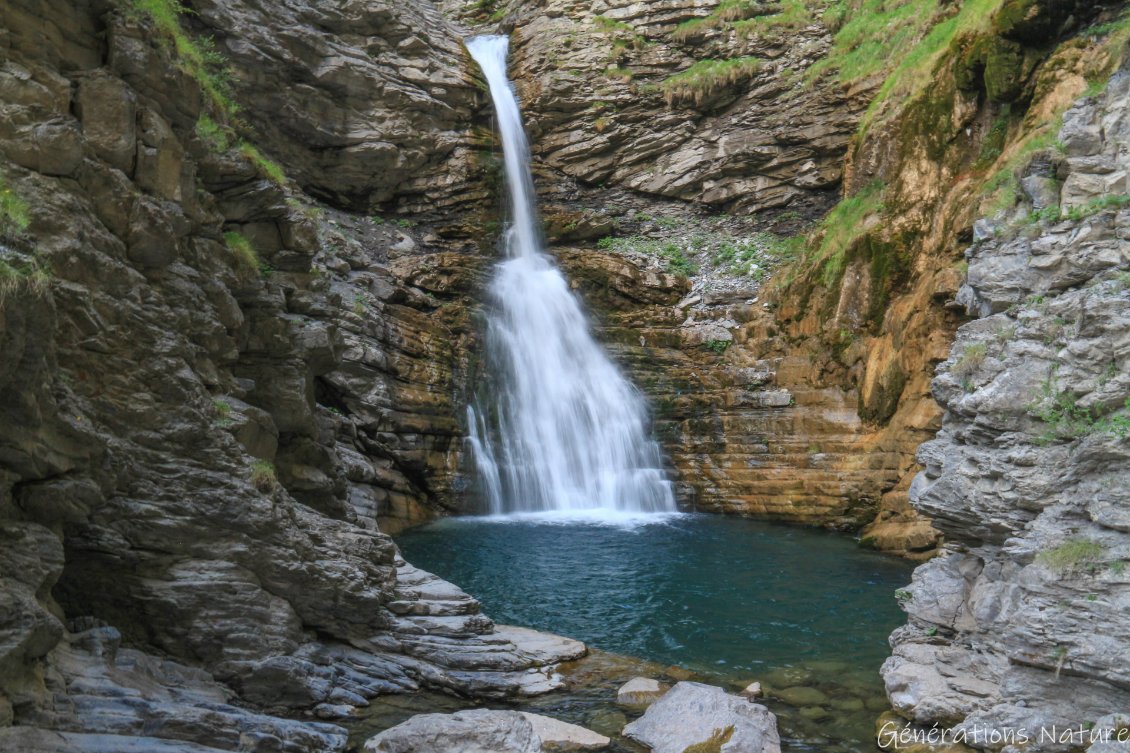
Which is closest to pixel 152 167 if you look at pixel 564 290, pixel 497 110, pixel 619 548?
pixel 619 548

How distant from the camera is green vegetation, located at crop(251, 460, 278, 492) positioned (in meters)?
7.94

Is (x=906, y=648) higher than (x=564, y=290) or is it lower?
lower

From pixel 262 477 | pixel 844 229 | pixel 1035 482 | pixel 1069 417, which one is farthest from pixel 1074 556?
pixel 844 229

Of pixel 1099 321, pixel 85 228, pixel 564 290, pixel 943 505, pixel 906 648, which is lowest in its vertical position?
pixel 906 648

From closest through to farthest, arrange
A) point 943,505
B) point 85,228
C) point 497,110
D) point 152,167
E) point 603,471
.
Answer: point 85,228 → point 152,167 → point 943,505 → point 603,471 → point 497,110

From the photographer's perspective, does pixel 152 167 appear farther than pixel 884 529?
No

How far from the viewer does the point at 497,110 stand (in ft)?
94.1

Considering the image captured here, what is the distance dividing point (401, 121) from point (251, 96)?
4.80 meters

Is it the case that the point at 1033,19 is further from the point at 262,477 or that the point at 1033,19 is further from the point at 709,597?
the point at 262,477

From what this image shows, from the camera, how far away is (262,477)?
8.05 metres

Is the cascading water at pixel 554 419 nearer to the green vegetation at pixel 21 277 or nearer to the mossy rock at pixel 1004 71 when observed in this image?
the mossy rock at pixel 1004 71

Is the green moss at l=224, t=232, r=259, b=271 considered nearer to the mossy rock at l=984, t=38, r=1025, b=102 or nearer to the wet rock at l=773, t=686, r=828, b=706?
the wet rock at l=773, t=686, r=828, b=706

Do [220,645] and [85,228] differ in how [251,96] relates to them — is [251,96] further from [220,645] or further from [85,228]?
[220,645]

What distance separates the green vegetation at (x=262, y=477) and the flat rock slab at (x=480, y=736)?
2794 millimetres
